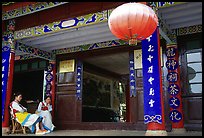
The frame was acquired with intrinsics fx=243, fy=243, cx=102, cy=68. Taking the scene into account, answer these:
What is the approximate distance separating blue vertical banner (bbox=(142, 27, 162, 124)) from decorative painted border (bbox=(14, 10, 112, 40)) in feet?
4.25

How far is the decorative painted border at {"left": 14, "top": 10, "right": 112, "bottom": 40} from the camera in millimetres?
5548

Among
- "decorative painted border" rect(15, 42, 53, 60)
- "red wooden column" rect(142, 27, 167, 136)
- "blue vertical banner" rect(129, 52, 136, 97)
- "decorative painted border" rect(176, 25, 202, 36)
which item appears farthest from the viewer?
"decorative painted border" rect(15, 42, 53, 60)

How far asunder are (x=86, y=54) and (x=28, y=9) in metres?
2.21

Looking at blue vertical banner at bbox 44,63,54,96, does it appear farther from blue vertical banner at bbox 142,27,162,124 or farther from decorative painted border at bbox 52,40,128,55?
blue vertical banner at bbox 142,27,162,124

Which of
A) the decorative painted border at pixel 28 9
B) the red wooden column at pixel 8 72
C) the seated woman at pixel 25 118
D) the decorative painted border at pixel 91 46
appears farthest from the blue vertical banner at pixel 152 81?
the red wooden column at pixel 8 72

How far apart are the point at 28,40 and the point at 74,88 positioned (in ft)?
6.55

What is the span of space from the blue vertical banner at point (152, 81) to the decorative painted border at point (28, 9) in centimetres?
254

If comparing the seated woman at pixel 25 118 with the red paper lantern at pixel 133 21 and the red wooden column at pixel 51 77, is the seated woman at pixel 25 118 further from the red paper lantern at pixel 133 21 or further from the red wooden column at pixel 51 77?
the red paper lantern at pixel 133 21

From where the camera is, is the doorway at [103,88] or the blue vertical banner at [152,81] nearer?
the blue vertical banner at [152,81]

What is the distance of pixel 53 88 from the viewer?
26.0ft

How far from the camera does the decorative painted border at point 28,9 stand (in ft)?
20.0

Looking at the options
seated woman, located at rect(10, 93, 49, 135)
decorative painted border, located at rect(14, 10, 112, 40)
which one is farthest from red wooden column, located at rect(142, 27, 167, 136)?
seated woman, located at rect(10, 93, 49, 135)

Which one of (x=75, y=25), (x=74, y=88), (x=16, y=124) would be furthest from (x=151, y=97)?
(x=16, y=124)

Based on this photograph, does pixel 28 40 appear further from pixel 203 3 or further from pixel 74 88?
pixel 203 3
